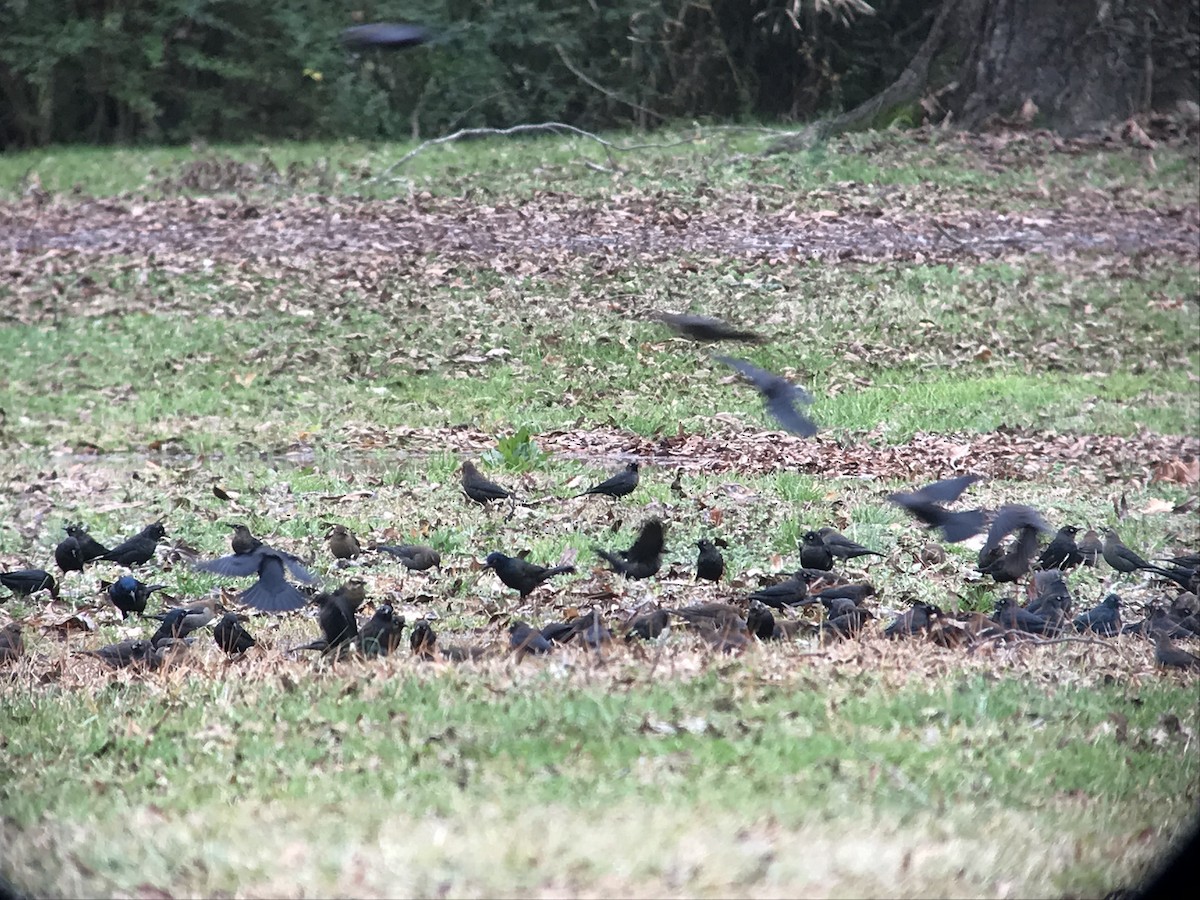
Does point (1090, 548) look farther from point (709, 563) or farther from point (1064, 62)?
point (1064, 62)

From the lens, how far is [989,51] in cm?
2011

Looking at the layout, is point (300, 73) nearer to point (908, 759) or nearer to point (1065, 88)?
point (1065, 88)

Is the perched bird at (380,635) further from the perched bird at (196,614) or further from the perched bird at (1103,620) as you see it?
the perched bird at (1103,620)

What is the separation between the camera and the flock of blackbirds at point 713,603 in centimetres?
650

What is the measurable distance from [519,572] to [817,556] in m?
1.46

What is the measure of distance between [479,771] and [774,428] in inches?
295

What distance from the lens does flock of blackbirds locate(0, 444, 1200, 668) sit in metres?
6.50

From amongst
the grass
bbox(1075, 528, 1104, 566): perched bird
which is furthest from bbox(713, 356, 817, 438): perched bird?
bbox(1075, 528, 1104, 566): perched bird

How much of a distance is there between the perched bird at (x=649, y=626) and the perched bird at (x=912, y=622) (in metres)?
0.92

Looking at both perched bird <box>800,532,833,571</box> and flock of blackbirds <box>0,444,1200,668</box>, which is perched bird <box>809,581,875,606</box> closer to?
flock of blackbirds <box>0,444,1200,668</box>

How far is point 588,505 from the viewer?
31.7 ft

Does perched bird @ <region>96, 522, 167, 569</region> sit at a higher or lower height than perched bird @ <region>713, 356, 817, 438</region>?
lower

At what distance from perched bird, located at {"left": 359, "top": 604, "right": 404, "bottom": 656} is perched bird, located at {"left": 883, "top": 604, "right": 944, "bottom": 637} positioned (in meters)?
2.02

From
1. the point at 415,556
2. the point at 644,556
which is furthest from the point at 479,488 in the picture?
the point at 644,556
